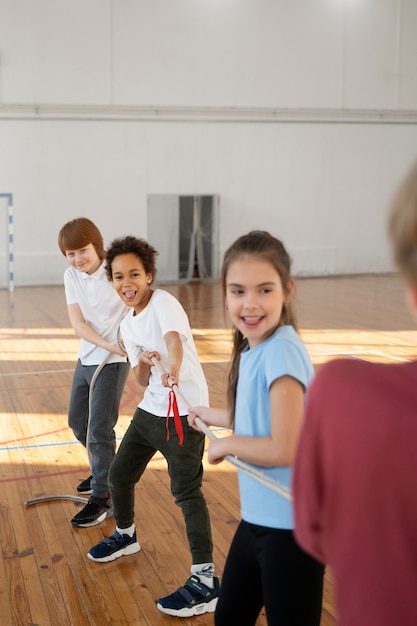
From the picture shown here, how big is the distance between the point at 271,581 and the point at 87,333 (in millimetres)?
1946

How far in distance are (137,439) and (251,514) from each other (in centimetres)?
114

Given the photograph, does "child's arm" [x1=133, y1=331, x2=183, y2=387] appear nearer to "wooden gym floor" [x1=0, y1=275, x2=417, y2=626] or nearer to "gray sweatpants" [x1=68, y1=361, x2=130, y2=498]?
"wooden gym floor" [x1=0, y1=275, x2=417, y2=626]

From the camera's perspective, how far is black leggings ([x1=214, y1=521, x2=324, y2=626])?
5.29 feet

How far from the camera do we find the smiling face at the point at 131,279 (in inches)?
110

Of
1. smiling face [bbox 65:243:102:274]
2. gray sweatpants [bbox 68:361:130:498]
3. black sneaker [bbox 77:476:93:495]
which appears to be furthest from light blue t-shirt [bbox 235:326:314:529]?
black sneaker [bbox 77:476:93:495]

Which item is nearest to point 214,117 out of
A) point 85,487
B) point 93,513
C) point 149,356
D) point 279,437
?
point 85,487

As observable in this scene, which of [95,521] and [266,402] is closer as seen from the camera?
[266,402]

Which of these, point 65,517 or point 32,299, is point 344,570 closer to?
point 65,517

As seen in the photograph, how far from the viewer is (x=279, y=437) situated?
1.57 meters

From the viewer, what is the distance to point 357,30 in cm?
1545

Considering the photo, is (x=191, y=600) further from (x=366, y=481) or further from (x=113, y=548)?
(x=366, y=481)

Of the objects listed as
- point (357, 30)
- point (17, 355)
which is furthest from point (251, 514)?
point (357, 30)

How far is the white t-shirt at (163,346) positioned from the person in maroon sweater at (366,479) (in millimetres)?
1824

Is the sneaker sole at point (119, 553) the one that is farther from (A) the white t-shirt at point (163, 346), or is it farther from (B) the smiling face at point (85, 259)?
(B) the smiling face at point (85, 259)
